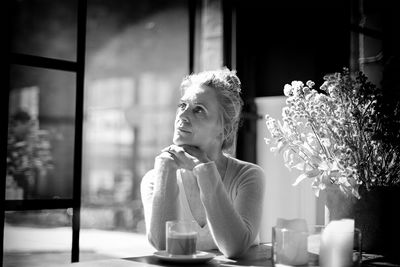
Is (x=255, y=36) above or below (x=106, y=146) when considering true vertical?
above

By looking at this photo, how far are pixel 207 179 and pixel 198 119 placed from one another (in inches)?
14.3

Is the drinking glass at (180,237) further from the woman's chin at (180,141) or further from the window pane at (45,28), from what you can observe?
the window pane at (45,28)

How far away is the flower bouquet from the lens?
159 cm

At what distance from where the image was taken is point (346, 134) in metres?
1.61

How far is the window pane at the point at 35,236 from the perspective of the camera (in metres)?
2.21

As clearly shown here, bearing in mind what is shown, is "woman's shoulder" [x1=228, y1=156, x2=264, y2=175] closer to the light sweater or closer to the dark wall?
the light sweater

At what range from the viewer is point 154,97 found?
20.9 feet

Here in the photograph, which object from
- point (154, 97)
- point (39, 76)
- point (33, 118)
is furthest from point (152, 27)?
point (39, 76)

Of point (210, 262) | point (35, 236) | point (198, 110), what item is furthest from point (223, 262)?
point (35, 236)

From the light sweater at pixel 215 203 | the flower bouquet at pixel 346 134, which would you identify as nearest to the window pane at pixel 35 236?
the light sweater at pixel 215 203

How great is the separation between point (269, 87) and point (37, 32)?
147 centimetres

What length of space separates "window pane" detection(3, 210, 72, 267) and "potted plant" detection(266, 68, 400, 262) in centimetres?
113

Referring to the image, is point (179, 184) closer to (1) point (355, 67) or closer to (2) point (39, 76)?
(2) point (39, 76)

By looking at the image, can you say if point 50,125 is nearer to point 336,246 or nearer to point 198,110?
point 198,110
